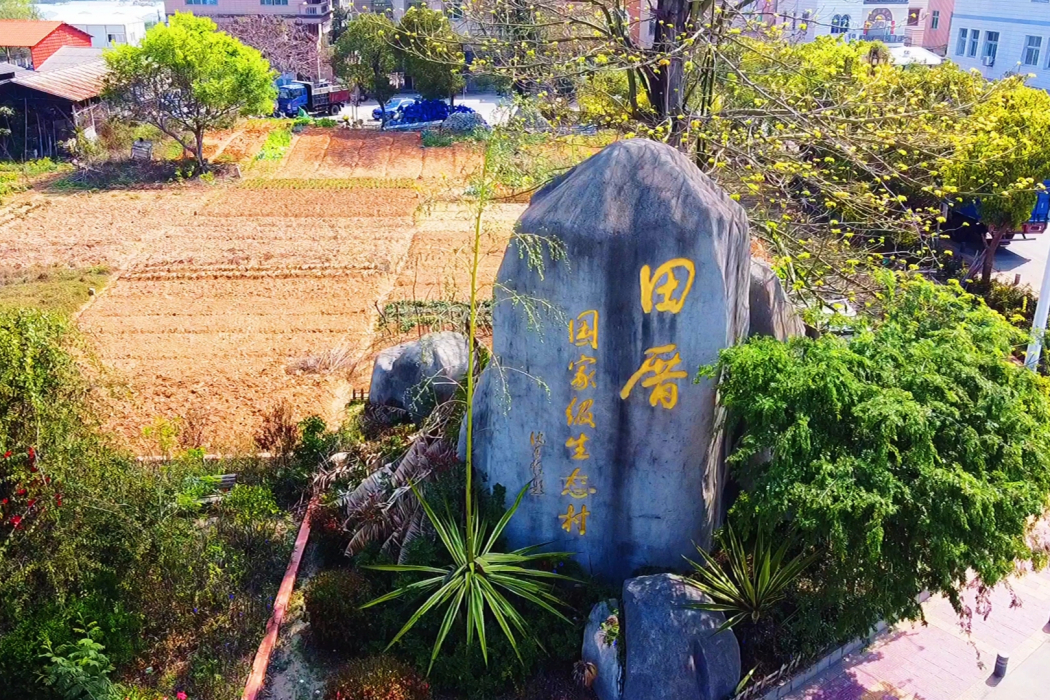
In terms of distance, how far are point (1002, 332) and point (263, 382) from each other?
8.30m

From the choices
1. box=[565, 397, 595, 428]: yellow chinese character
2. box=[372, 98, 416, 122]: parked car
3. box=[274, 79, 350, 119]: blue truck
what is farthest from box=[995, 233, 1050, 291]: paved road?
box=[274, 79, 350, 119]: blue truck

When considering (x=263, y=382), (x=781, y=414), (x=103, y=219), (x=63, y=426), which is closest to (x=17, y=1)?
(x=103, y=219)

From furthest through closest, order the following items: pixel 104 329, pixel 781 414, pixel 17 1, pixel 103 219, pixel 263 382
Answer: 1. pixel 17 1
2. pixel 103 219
3. pixel 104 329
4. pixel 263 382
5. pixel 781 414

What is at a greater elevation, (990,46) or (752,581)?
(990,46)

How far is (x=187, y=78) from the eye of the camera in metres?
21.1

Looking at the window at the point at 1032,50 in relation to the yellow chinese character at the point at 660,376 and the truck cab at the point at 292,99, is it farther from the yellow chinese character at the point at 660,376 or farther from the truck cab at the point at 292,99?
the yellow chinese character at the point at 660,376

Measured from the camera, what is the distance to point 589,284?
19.9ft

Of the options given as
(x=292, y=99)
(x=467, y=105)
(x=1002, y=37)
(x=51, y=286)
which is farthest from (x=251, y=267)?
(x=1002, y=37)

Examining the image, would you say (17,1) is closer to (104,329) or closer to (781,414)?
(104,329)

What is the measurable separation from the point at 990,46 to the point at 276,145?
23054 millimetres

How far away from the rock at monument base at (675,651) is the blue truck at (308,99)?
26601mm

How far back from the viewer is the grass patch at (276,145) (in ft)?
78.9

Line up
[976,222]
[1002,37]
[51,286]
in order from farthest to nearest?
[1002,37] → [976,222] → [51,286]

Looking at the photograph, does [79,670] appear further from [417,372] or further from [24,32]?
[24,32]
